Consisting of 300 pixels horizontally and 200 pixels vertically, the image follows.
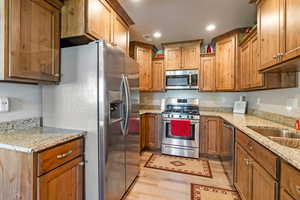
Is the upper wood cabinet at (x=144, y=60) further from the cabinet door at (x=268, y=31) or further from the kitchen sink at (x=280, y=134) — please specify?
the kitchen sink at (x=280, y=134)

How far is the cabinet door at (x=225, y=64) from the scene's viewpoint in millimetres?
3172

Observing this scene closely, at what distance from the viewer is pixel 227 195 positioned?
2.05 metres

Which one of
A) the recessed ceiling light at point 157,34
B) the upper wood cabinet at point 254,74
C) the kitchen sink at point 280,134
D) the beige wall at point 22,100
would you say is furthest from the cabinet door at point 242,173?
the recessed ceiling light at point 157,34

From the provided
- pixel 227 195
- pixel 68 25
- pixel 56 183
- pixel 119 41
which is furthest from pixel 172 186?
pixel 68 25

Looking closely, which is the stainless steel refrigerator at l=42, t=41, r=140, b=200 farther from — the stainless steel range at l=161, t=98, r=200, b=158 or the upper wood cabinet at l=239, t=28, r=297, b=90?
the upper wood cabinet at l=239, t=28, r=297, b=90

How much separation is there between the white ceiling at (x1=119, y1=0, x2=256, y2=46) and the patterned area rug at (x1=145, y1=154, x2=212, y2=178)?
8.16 feet

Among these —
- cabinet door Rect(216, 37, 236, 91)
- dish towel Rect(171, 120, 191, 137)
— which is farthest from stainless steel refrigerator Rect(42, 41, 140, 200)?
cabinet door Rect(216, 37, 236, 91)

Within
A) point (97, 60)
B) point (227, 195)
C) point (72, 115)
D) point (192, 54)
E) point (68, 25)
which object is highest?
point (192, 54)

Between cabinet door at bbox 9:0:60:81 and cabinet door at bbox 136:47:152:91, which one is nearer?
cabinet door at bbox 9:0:60:81

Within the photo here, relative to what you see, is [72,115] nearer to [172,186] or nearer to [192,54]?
[172,186]

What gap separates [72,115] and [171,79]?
8.36 ft

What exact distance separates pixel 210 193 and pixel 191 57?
2.66 meters

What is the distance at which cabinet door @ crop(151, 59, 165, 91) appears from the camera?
3840 mm

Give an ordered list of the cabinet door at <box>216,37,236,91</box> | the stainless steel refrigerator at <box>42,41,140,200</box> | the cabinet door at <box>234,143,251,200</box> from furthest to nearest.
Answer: the cabinet door at <box>216,37,236,91</box> → the cabinet door at <box>234,143,251,200</box> → the stainless steel refrigerator at <box>42,41,140,200</box>
